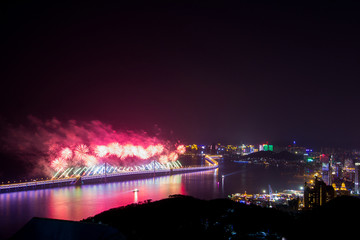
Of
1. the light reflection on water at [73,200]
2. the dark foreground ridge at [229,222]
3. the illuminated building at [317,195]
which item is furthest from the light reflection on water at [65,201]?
the illuminated building at [317,195]

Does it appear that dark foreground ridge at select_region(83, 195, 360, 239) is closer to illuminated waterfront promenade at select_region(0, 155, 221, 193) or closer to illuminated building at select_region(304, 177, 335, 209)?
illuminated building at select_region(304, 177, 335, 209)

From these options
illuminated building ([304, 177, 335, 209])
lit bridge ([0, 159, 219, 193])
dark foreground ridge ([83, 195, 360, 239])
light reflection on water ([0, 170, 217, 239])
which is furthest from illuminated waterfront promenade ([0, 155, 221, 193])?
illuminated building ([304, 177, 335, 209])

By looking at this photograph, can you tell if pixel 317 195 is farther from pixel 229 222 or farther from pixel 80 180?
pixel 80 180

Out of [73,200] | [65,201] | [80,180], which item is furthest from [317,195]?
[80,180]

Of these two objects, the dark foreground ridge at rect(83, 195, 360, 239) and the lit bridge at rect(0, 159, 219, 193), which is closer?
the dark foreground ridge at rect(83, 195, 360, 239)

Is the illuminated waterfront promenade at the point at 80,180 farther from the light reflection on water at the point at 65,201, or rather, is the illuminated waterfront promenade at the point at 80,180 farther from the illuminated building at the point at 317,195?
the illuminated building at the point at 317,195

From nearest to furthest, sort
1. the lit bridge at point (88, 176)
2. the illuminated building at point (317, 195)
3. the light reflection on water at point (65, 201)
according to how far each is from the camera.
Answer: the light reflection on water at point (65, 201), the illuminated building at point (317, 195), the lit bridge at point (88, 176)

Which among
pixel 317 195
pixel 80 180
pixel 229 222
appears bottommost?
pixel 317 195

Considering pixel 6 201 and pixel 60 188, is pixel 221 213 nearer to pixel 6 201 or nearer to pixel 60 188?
pixel 6 201

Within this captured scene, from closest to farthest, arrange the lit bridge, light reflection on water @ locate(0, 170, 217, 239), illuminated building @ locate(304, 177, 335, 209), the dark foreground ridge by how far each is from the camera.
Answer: the dark foreground ridge → light reflection on water @ locate(0, 170, 217, 239) → illuminated building @ locate(304, 177, 335, 209) → the lit bridge
